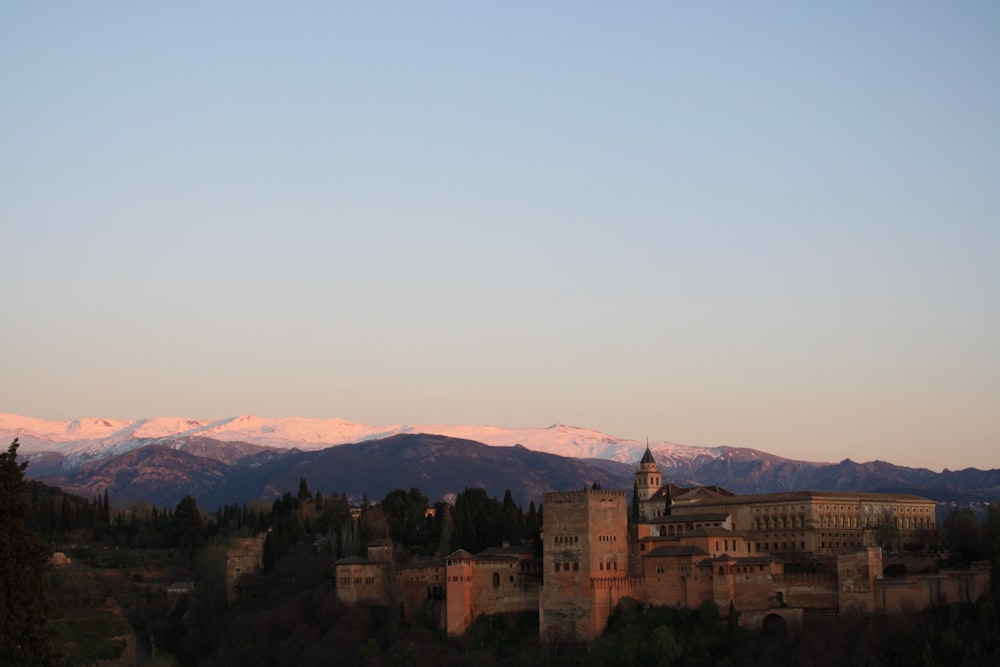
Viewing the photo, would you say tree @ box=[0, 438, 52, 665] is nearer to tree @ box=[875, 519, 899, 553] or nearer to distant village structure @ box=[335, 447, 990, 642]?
distant village structure @ box=[335, 447, 990, 642]

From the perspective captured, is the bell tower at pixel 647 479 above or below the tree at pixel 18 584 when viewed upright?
above

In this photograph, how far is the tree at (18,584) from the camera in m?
26.9

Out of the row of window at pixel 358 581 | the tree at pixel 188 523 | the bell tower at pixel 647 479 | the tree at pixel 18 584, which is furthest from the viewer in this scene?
the tree at pixel 188 523

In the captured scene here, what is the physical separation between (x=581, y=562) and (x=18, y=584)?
41484mm

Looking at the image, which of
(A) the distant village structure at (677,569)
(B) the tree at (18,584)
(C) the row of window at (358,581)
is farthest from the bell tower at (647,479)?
(B) the tree at (18,584)

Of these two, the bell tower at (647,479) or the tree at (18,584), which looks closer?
the tree at (18,584)

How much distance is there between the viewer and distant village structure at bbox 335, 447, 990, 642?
61812mm

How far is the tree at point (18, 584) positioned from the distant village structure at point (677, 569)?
40210 mm

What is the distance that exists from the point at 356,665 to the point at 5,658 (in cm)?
4271

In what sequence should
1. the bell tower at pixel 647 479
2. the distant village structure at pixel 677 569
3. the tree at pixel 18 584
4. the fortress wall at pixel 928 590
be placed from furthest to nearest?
the bell tower at pixel 647 479, the distant village structure at pixel 677 569, the fortress wall at pixel 928 590, the tree at pixel 18 584

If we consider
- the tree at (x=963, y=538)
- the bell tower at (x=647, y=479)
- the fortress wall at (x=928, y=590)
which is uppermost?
the bell tower at (x=647, y=479)

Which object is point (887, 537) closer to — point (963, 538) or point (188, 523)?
point (963, 538)

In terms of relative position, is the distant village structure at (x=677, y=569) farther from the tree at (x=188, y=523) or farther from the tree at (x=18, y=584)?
the tree at (x=18, y=584)

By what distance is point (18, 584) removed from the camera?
27156mm
